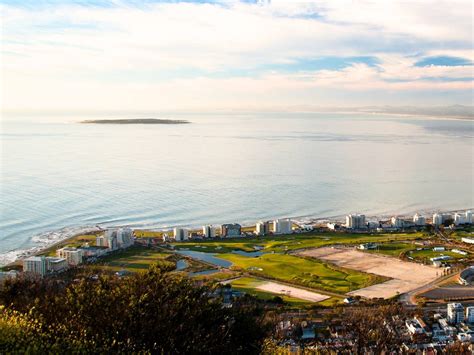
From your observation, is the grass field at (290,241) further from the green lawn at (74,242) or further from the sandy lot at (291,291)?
the sandy lot at (291,291)

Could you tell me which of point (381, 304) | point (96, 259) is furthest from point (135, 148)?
point (381, 304)

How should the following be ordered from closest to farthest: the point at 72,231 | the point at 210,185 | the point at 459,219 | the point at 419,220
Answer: the point at 72,231 < the point at 419,220 < the point at 459,219 < the point at 210,185

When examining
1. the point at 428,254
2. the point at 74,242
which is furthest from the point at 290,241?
the point at 74,242

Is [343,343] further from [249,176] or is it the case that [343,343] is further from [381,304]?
[249,176]

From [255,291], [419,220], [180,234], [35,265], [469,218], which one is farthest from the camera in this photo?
[469,218]

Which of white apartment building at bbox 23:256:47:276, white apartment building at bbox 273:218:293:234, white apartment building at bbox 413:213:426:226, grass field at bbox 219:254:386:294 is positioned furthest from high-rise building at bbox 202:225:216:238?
white apartment building at bbox 413:213:426:226

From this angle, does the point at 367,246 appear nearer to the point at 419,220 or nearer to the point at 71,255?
the point at 419,220

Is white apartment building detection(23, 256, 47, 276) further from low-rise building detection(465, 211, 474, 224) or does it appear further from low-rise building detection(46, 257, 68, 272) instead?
low-rise building detection(465, 211, 474, 224)
